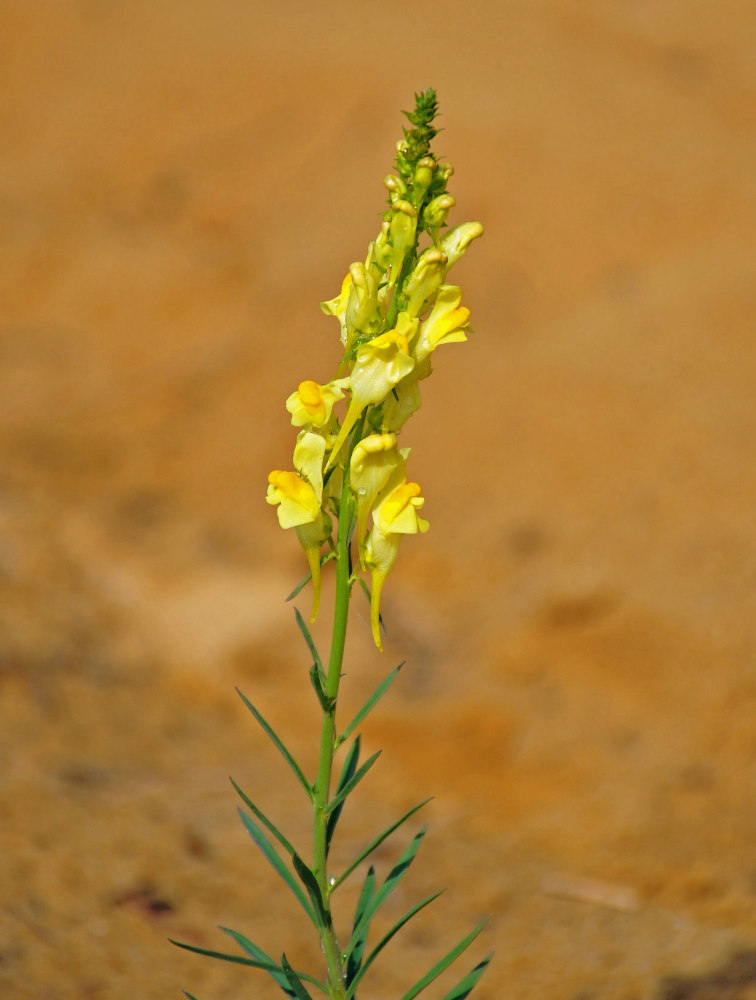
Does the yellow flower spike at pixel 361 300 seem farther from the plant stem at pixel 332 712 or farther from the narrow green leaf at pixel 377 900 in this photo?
the narrow green leaf at pixel 377 900

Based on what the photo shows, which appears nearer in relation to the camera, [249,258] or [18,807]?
[18,807]

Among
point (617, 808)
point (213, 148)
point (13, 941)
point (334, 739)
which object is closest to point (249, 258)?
point (213, 148)

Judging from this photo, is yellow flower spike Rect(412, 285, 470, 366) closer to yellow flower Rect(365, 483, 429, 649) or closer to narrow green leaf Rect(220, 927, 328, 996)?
yellow flower Rect(365, 483, 429, 649)

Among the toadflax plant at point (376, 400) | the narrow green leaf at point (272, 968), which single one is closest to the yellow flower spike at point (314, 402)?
the toadflax plant at point (376, 400)

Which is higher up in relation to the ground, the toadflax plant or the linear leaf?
the toadflax plant

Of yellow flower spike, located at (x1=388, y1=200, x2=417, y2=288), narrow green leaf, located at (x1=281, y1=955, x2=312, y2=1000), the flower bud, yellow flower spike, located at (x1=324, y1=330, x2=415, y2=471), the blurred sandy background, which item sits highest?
the blurred sandy background

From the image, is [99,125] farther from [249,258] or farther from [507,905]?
[507,905]

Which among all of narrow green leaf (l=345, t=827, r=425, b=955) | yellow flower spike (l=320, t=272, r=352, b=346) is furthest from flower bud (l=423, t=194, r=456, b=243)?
narrow green leaf (l=345, t=827, r=425, b=955)

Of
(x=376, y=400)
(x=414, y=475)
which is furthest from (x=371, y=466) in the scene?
(x=414, y=475)
